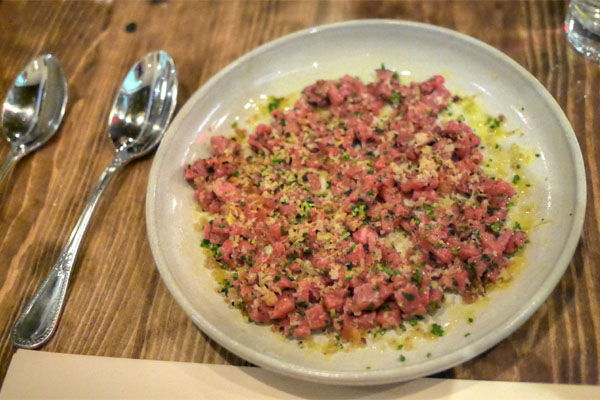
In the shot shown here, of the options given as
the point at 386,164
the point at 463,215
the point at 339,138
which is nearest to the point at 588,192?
the point at 463,215

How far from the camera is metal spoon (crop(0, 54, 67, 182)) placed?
2346mm

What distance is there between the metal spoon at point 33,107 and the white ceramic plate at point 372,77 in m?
0.79

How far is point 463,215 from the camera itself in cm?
179

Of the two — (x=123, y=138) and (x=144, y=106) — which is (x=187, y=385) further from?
(x=144, y=106)

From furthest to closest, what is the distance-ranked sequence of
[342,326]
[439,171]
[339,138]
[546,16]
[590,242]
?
[546,16] < [339,138] < [439,171] < [590,242] < [342,326]

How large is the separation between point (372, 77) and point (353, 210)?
76 cm

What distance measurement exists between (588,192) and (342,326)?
1.11 metres

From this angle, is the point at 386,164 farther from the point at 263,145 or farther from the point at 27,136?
the point at 27,136

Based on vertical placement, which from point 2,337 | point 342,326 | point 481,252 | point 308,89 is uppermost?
point 308,89

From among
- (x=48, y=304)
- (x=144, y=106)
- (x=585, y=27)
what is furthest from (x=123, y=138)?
(x=585, y=27)

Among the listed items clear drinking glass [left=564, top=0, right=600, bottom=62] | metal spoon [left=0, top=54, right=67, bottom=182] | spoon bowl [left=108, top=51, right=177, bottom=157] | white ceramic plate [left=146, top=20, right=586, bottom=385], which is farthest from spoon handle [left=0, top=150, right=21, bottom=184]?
clear drinking glass [left=564, top=0, right=600, bottom=62]

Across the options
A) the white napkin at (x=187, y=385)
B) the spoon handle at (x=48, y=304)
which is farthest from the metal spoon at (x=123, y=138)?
the white napkin at (x=187, y=385)

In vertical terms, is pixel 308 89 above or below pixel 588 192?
above

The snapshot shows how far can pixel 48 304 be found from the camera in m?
1.85
